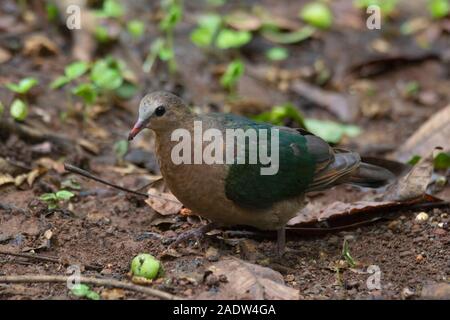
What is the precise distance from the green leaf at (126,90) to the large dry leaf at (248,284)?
3127 millimetres

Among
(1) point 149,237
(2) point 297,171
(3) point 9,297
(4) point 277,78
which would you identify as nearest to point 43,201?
(1) point 149,237

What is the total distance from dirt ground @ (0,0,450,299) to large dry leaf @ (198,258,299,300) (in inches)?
2.8

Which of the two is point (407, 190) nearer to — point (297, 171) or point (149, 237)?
point (297, 171)

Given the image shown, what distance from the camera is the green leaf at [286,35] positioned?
8.98m

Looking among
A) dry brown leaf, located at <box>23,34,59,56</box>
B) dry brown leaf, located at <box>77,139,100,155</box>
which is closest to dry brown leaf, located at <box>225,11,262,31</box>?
dry brown leaf, located at <box>23,34,59,56</box>

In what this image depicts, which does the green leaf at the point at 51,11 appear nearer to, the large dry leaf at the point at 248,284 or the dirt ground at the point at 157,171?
the dirt ground at the point at 157,171

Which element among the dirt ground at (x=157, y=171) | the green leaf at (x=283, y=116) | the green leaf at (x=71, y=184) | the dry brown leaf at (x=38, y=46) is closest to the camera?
the dirt ground at (x=157, y=171)

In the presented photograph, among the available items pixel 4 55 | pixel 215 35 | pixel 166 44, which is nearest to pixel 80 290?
pixel 4 55

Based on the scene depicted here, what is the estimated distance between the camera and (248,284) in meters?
4.44

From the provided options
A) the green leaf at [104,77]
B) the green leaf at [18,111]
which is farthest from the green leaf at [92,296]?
the green leaf at [104,77]

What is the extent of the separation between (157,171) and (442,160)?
2.27 meters

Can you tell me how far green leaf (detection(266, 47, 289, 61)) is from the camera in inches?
342

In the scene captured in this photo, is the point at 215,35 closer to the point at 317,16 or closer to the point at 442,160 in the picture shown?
the point at 317,16

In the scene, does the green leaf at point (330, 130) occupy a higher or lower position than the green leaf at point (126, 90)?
lower
